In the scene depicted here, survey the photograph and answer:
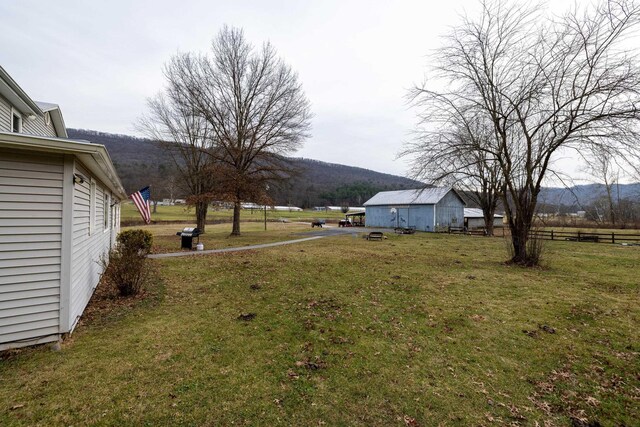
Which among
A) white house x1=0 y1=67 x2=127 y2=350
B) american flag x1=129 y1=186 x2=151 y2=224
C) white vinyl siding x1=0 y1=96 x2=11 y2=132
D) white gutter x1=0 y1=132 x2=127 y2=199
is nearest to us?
white gutter x1=0 y1=132 x2=127 y2=199

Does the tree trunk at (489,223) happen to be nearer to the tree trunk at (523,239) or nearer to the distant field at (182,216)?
the tree trunk at (523,239)

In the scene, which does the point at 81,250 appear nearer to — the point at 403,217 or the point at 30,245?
the point at 30,245

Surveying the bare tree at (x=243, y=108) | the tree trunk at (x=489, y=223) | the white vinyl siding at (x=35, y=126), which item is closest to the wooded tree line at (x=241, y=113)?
the bare tree at (x=243, y=108)

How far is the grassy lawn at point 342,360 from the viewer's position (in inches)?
133

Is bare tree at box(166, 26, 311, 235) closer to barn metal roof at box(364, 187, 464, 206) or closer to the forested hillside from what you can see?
the forested hillside

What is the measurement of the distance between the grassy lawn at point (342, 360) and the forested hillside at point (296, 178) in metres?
17.7

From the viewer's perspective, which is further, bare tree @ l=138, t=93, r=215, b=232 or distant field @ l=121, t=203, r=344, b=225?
distant field @ l=121, t=203, r=344, b=225

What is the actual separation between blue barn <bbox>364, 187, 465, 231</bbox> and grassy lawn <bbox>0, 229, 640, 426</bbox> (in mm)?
23080

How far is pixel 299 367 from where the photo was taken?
14.1ft

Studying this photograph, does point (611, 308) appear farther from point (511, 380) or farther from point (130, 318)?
point (130, 318)

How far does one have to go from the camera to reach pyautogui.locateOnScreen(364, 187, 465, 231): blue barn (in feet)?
103

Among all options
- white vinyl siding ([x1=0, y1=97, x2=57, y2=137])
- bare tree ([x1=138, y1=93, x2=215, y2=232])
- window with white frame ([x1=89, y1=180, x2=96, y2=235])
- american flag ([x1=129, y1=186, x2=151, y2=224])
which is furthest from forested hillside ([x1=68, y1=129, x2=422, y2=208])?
window with white frame ([x1=89, y1=180, x2=96, y2=235])

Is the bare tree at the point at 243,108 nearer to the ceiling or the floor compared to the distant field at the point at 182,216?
nearer to the ceiling

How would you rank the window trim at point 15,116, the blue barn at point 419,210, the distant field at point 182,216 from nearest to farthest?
the window trim at point 15,116, the blue barn at point 419,210, the distant field at point 182,216
